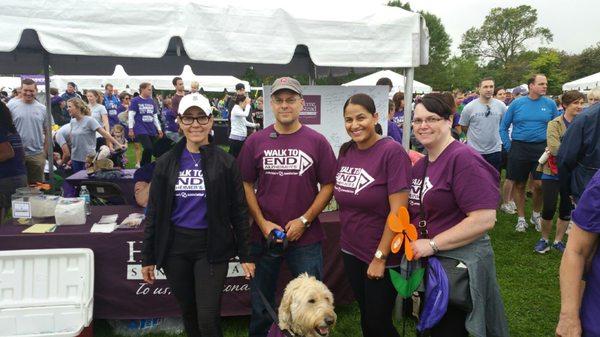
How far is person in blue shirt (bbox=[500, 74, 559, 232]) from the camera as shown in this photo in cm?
570

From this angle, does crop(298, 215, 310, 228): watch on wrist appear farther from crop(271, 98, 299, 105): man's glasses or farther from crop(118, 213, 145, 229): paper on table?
crop(118, 213, 145, 229): paper on table

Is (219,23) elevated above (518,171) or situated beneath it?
elevated above

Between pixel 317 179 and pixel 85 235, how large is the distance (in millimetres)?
1942

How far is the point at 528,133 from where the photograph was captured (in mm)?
5707

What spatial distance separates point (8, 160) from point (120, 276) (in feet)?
6.53

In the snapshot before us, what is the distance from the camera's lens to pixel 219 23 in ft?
10.5

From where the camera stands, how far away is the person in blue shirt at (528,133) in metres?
5.70

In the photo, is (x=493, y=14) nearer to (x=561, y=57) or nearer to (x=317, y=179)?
(x=561, y=57)

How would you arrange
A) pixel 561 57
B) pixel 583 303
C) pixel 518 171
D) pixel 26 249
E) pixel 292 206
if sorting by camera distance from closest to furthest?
1. pixel 583 303
2. pixel 292 206
3. pixel 26 249
4. pixel 518 171
5. pixel 561 57

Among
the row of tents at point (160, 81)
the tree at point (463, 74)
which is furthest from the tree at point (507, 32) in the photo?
the row of tents at point (160, 81)

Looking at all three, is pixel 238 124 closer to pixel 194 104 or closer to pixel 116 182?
pixel 116 182

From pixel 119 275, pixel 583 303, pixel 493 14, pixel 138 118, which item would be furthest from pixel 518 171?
pixel 493 14

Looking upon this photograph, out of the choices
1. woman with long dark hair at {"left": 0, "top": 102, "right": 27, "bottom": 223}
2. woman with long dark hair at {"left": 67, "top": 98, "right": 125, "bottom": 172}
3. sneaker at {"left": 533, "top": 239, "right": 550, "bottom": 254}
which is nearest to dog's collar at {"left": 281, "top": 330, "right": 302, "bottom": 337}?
woman with long dark hair at {"left": 0, "top": 102, "right": 27, "bottom": 223}

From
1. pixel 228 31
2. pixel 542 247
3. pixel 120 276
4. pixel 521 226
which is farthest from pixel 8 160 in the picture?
pixel 521 226
